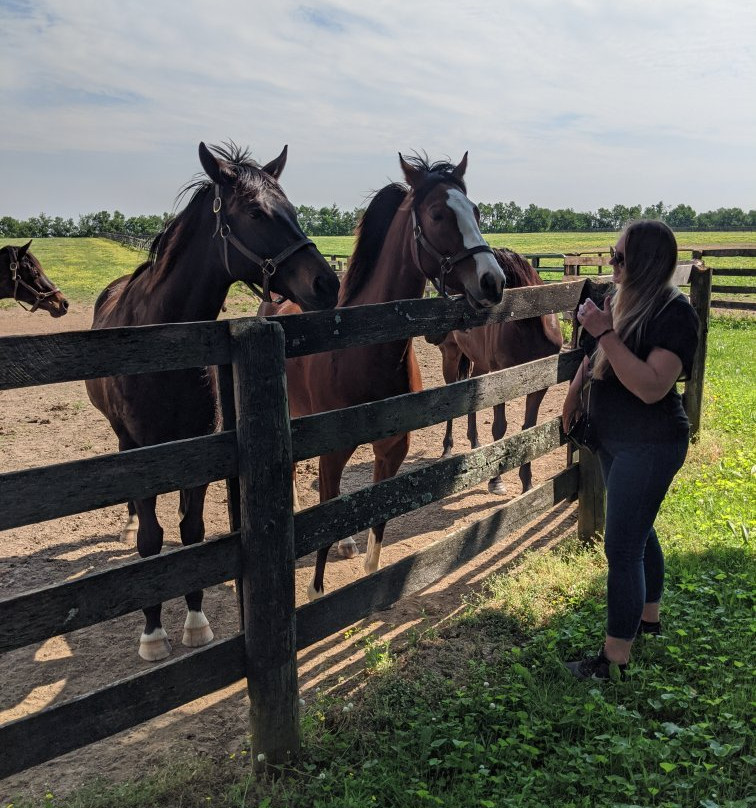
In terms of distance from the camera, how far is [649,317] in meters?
2.76

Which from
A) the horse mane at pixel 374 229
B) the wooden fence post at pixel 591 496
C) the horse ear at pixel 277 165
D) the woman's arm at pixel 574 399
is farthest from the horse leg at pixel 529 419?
the horse ear at pixel 277 165

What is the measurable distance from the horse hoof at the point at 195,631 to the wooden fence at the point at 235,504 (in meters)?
1.36

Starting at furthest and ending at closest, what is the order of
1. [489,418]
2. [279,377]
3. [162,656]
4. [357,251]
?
1. [489,418]
2. [357,251]
3. [162,656]
4. [279,377]

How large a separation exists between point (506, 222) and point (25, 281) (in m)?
104

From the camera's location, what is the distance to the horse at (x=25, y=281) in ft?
37.0

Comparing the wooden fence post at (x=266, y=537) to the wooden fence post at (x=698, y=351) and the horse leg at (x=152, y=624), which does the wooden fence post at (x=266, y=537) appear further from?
the wooden fence post at (x=698, y=351)

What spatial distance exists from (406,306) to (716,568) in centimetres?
279

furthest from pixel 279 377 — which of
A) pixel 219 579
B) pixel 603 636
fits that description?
pixel 603 636

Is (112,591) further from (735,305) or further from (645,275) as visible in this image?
Result: (735,305)

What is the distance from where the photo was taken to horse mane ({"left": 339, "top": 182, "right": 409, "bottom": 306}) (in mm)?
4418

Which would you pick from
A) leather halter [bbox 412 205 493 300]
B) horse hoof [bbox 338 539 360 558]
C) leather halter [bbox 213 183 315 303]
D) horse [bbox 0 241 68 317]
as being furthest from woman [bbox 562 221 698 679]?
horse [bbox 0 241 68 317]

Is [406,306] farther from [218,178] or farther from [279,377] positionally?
[218,178]

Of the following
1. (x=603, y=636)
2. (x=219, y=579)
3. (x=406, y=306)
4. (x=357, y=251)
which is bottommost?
(x=603, y=636)

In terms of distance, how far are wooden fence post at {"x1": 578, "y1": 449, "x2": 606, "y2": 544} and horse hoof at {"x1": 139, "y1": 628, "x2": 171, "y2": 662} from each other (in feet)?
9.66
